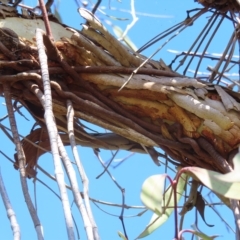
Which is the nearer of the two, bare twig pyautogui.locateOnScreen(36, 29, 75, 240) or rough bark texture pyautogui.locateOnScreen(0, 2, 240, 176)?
bare twig pyautogui.locateOnScreen(36, 29, 75, 240)

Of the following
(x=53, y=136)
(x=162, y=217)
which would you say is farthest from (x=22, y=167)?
(x=162, y=217)

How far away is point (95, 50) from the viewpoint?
0.77 metres

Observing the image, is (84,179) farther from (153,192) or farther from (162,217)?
(162,217)

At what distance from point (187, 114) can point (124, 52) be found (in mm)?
131

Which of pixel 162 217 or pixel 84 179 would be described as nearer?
pixel 84 179

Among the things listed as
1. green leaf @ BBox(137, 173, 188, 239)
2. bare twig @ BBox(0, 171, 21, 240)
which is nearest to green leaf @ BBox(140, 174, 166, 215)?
green leaf @ BBox(137, 173, 188, 239)

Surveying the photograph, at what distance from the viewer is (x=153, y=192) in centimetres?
64

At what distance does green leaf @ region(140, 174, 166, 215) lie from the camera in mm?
623

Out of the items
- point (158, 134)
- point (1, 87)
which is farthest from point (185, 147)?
point (1, 87)

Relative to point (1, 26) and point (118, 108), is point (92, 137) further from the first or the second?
point (1, 26)

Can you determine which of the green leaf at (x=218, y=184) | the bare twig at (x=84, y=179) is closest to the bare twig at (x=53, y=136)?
the bare twig at (x=84, y=179)

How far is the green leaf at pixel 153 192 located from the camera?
24.5 inches

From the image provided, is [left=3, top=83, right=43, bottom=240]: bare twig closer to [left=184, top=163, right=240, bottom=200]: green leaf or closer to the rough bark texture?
the rough bark texture

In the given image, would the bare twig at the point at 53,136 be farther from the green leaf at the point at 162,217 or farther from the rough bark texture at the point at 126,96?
the green leaf at the point at 162,217
